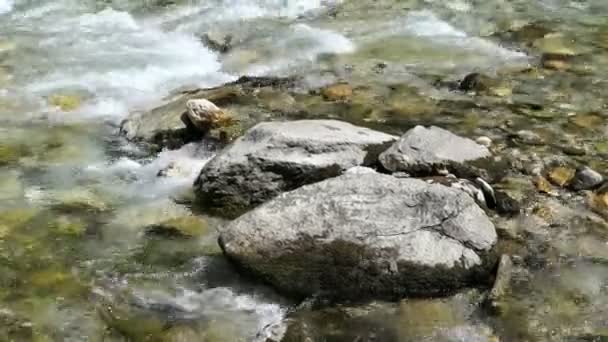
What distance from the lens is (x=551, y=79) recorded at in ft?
23.2

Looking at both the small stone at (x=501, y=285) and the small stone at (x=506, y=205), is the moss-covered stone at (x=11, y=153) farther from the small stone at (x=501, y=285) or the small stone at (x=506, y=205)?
the small stone at (x=501, y=285)

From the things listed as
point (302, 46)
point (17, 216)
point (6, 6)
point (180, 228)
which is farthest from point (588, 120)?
point (6, 6)

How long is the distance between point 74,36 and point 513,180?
5.73 m

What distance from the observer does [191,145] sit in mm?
Answer: 5879

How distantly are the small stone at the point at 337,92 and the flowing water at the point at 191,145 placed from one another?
0.70 feet

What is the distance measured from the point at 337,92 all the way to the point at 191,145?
1596 mm

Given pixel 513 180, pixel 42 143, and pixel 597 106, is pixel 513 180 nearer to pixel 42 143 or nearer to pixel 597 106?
pixel 597 106

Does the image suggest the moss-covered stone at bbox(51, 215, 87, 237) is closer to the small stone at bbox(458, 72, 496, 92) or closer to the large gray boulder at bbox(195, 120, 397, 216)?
the large gray boulder at bbox(195, 120, 397, 216)

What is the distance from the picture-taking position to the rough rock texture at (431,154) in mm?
4961

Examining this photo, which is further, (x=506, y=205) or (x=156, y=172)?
(x=156, y=172)

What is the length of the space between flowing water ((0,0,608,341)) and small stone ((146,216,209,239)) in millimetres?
79

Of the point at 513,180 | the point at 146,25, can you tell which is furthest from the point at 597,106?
the point at 146,25

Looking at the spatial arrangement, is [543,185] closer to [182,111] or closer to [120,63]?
[182,111]

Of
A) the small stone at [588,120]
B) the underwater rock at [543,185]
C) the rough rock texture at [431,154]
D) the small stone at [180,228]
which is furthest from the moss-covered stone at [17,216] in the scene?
the small stone at [588,120]
